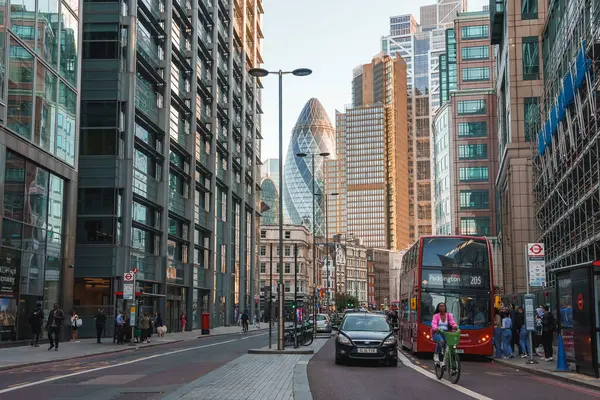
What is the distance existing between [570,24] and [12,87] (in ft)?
87.9

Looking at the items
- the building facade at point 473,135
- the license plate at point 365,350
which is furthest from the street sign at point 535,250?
the building facade at point 473,135

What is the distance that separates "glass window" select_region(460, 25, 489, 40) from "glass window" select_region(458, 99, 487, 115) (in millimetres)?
9980

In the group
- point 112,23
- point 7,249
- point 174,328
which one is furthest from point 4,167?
point 174,328

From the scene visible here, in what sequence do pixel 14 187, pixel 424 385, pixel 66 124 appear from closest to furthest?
pixel 424 385, pixel 14 187, pixel 66 124

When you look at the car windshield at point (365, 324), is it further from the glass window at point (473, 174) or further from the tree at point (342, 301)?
the tree at point (342, 301)

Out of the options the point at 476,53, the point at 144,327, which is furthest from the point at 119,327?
the point at 476,53

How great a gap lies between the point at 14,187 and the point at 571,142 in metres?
25.0

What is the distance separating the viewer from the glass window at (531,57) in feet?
181

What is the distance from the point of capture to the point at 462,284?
24062mm

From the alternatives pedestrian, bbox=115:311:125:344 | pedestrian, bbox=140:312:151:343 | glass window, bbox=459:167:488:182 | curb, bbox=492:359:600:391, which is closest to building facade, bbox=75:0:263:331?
pedestrian, bbox=140:312:151:343

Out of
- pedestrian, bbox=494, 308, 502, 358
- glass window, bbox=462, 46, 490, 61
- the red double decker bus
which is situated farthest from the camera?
glass window, bbox=462, 46, 490, 61

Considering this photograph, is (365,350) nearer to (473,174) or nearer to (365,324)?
(365,324)

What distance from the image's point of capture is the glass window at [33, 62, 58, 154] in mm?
31453

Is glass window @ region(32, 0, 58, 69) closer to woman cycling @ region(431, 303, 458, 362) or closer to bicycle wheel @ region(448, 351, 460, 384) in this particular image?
woman cycling @ region(431, 303, 458, 362)
